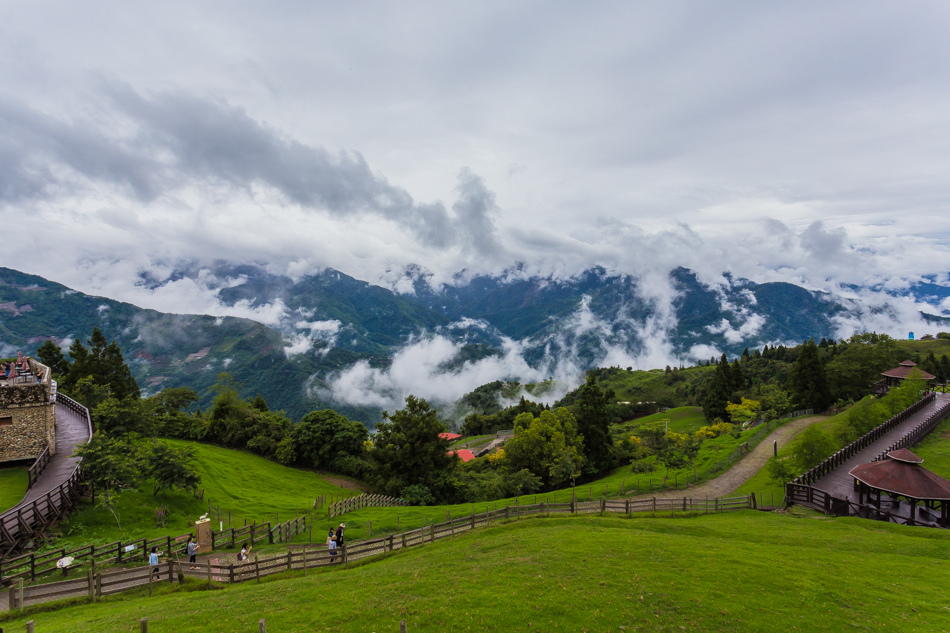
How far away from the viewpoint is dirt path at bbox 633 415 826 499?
36.5 metres

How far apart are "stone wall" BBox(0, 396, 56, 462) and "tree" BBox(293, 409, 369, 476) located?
1107 inches

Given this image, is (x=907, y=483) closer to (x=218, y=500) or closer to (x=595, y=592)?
(x=595, y=592)

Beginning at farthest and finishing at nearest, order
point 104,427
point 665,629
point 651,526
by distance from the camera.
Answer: point 104,427
point 651,526
point 665,629

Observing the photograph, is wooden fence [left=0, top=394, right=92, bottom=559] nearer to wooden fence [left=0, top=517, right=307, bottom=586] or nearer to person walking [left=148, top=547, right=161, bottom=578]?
wooden fence [left=0, top=517, right=307, bottom=586]

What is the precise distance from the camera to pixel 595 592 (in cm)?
1495

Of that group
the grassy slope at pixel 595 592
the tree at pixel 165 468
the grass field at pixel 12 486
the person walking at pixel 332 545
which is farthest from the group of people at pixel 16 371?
the person walking at pixel 332 545

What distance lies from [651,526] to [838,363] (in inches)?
2805

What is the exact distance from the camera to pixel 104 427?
3972 cm

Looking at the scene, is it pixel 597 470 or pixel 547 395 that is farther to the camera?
pixel 547 395

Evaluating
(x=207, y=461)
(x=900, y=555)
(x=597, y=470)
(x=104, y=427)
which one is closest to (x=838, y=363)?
(x=597, y=470)

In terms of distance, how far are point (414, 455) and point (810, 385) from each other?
6220cm

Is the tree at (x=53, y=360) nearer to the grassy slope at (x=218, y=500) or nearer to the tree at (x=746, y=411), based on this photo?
the grassy slope at (x=218, y=500)

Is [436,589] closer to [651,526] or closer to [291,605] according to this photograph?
[291,605]

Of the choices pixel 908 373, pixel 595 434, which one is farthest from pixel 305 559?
pixel 908 373
